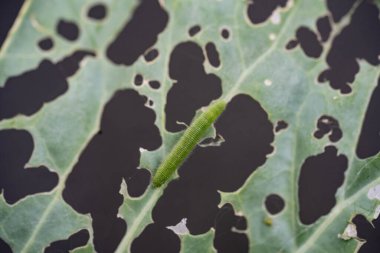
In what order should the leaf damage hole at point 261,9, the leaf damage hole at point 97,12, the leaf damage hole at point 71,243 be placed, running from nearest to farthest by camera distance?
1. the leaf damage hole at point 97,12
2. the leaf damage hole at point 71,243
3. the leaf damage hole at point 261,9

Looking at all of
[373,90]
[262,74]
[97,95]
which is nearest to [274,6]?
[262,74]

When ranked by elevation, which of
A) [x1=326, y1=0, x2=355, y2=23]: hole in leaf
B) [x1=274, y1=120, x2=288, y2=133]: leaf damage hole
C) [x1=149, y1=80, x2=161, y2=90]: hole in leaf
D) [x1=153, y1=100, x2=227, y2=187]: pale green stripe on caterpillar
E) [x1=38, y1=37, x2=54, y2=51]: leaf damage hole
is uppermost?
[x1=326, y1=0, x2=355, y2=23]: hole in leaf

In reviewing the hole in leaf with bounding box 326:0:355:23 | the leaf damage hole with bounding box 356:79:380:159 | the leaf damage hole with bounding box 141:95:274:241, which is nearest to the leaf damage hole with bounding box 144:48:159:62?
the leaf damage hole with bounding box 141:95:274:241

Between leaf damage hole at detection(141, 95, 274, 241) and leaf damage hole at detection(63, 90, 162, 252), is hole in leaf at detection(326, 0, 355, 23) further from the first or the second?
leaf damage hole at detection(63, 90, 162, 252)

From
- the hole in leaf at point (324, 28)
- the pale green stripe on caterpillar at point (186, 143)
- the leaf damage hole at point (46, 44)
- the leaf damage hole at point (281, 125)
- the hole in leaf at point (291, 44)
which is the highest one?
the hole in leaf at point (324, 28)

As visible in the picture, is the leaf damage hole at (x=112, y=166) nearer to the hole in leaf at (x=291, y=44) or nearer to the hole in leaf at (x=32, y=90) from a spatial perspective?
the hole in leaf at (x=32, y=90)

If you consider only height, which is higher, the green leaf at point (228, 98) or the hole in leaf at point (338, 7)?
the hole in leaf at point (338, 7)

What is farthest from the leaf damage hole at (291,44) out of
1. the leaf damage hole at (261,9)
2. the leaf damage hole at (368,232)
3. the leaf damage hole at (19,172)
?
the leaf damage hole at (19,172)

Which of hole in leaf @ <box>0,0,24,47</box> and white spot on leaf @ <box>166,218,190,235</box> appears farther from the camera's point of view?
hole in leaf @ <box>0,0,24,47</box>
